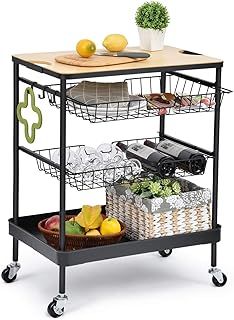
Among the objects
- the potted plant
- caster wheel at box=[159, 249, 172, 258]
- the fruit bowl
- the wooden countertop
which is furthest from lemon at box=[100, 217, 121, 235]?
the potted plant

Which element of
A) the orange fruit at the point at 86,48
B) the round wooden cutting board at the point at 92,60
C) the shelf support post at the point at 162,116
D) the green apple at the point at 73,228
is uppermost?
the orange fruit at the point at 86,48

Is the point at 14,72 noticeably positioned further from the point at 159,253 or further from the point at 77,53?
the point at 159,253

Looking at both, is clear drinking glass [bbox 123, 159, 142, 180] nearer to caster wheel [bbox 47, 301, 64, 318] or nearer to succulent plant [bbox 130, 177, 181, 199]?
succulent plant [bbox 130, 177, 181, 199]

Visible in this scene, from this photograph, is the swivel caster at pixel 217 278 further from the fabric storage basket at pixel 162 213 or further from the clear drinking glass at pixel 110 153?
the clear drinking glass at pixel 110 153

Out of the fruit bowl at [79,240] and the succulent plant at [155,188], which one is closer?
the fruit bowl at [79,240]

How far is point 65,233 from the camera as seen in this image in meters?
6.34

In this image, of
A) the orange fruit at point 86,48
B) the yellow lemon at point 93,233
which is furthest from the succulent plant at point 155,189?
the orange fruit at point 86,48

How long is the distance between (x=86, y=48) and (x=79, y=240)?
894mm

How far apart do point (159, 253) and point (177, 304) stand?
27.8 inches

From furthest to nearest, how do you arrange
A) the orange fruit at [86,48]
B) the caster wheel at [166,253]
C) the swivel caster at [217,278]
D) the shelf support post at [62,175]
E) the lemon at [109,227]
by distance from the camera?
the caster wheel at [166,253]
the swivel caster at [217,278]
the lemon at [109,227]
the orange fruit at [86,48]
the shelf support post at [62,175]

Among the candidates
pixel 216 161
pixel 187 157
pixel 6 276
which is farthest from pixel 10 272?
pixel 216 161

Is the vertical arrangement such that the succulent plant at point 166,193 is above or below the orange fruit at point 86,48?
below

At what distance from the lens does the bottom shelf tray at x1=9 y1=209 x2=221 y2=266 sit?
626 cm

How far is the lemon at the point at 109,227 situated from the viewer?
21.1 feet
